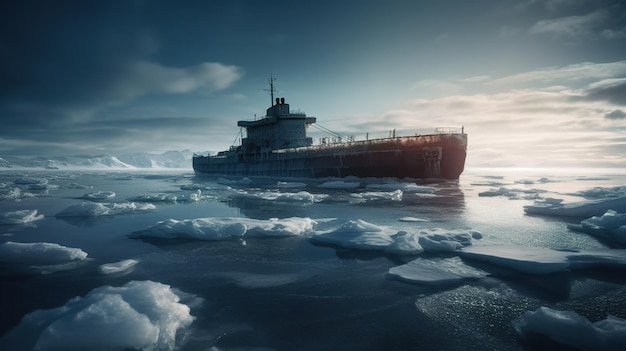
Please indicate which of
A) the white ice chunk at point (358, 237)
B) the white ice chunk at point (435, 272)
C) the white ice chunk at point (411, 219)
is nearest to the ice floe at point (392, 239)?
the white ice chunk at point (358, 237)

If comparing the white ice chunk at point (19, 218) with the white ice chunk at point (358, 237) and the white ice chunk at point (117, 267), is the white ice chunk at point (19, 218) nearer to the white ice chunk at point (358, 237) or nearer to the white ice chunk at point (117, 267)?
the white ice chunk at point (117, 267)

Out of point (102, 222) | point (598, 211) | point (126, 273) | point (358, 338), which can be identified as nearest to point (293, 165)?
point (102, 222)

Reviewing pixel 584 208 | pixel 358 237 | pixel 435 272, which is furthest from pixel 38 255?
pixel 584 208

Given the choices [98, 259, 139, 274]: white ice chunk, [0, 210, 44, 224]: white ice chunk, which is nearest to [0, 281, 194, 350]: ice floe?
→ [98, 259, 139, 274]: white ice chunk

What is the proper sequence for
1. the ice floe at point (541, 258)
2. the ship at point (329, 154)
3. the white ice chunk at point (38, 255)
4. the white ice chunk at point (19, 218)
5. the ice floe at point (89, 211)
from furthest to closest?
the ship at point (329, 154) < the ice floe at point (89, 211) < the white ice chunk at point (19, 218) < the white ice chunk at point (38, 255) < the ice floe at point (541, 258)

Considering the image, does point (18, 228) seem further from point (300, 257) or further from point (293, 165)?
point (293, 165)

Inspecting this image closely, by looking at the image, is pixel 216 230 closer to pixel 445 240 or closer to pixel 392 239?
pixel 392 239
